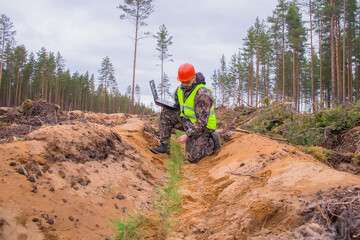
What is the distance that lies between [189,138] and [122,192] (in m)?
2.57

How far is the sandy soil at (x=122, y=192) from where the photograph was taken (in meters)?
1.78

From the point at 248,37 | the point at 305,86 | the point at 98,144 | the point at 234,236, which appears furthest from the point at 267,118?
the point at 305,86

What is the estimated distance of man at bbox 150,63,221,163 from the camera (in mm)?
4848

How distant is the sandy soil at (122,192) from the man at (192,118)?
1286 millimetres

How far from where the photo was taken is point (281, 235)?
1662mm

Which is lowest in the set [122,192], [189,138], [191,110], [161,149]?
[122,192]

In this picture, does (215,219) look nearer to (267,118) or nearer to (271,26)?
(267,118)

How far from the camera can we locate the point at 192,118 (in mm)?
5082

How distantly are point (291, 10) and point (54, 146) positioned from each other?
2911 centimetres

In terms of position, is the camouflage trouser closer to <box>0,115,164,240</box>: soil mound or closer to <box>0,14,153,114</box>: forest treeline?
<box>0,115,164,240</box>: soil mound

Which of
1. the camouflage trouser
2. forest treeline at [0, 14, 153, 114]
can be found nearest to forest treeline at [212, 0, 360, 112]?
the camouflage trouser

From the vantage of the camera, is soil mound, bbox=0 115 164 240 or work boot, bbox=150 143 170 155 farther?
work boot, bbox=150 143 170 155

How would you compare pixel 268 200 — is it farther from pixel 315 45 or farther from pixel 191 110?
pixel 315 45

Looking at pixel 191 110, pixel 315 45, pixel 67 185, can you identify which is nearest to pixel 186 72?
pixel 191 110
